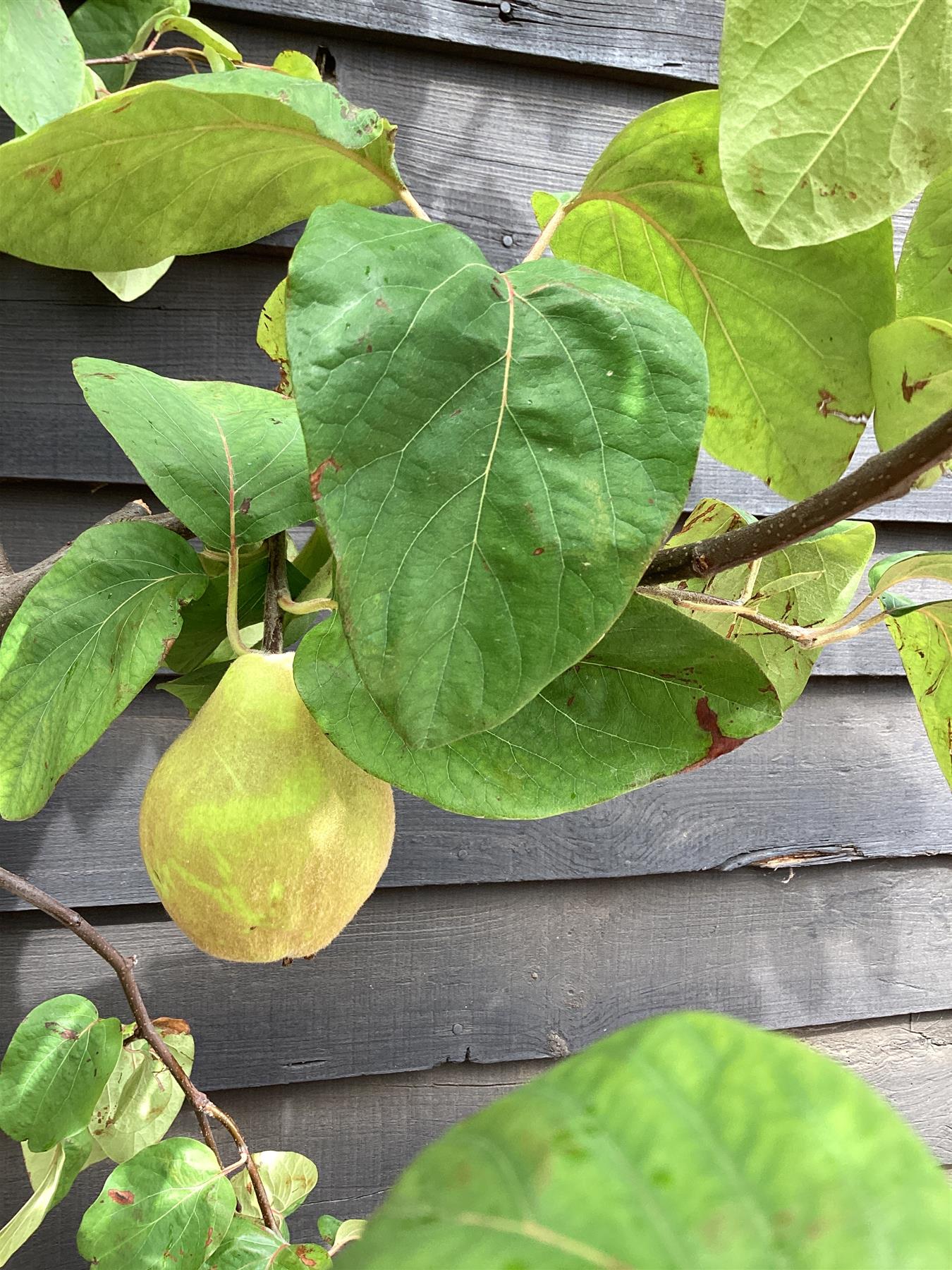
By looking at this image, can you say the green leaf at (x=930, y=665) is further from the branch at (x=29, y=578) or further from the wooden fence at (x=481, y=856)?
the wooden fence at (x=481, y=856)

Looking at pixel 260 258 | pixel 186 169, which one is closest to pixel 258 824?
pixel 186 169

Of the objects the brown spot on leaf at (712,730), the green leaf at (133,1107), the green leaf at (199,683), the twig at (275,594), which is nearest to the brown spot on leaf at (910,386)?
the brown spot on leaf at (712,730)

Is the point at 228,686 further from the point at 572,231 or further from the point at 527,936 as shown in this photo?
the point at 527,936

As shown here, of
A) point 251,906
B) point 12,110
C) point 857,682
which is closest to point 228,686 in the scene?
point 251,906

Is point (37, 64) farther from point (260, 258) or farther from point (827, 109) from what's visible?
point (827, 109)

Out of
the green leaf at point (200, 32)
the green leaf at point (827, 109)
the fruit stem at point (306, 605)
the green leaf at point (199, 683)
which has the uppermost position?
the green leaf at point (827, 109)

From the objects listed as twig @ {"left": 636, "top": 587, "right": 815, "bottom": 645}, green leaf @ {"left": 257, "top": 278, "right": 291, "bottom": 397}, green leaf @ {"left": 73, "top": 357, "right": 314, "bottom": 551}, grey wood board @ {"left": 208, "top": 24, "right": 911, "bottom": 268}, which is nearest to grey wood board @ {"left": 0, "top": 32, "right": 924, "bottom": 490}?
grey wood board @ {"left": 208, "top": 24, "right": 911, "bottom": 268}
